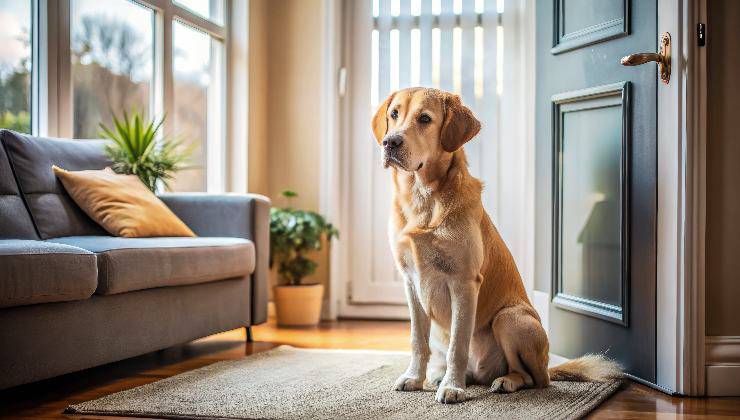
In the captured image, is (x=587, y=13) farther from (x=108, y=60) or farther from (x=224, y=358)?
(x=108, y=60)

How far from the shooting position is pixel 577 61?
3031 millimetres

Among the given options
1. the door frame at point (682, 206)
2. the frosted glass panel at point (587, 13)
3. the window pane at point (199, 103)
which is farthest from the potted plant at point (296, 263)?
the door frame at point (682, 206)

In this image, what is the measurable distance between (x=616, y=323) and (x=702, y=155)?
66cm

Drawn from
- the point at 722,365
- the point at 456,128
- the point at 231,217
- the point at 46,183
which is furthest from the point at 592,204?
the point at 46,183

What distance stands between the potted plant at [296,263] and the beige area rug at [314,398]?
1.37 meters

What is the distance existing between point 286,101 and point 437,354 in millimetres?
2629

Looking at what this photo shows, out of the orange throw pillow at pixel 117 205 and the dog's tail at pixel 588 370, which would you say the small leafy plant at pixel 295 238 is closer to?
the orange throw pillow at pixel 117 205

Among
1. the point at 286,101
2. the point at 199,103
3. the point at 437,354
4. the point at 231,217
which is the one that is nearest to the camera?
the point at 437,354

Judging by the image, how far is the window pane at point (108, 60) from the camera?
360 cm

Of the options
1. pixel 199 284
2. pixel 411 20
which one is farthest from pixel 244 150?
pixel 199 284

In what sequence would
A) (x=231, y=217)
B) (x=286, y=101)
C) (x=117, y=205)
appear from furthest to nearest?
(x=286, y=101), (x=231, y=217), (x=117, y=205)

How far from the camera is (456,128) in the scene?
2.39 metres

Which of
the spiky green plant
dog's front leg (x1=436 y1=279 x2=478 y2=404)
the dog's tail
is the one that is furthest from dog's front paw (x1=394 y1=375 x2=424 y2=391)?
the spiky green plant

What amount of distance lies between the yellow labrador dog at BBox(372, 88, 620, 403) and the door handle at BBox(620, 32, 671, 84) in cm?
59
